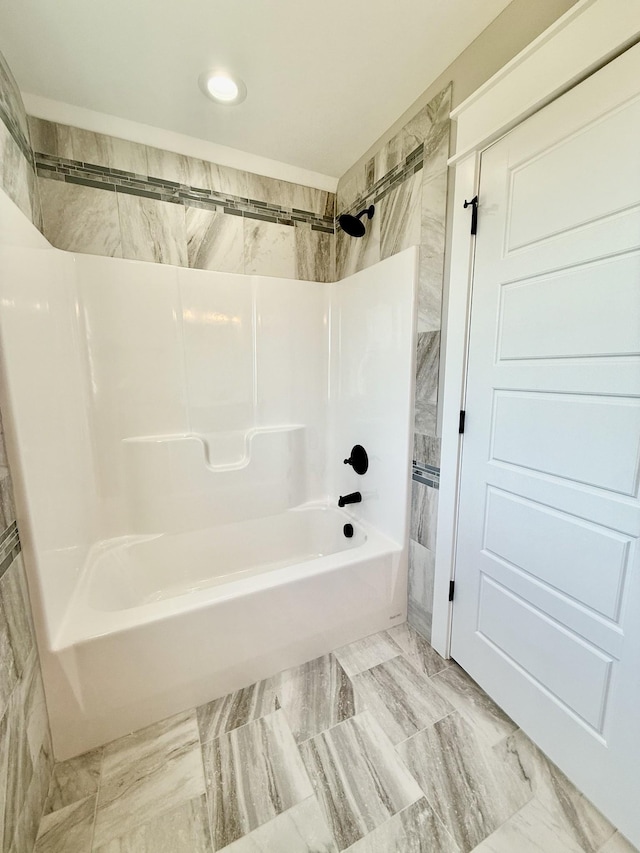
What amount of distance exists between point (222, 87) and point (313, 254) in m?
0.90

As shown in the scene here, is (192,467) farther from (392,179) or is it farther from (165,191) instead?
(392,179)

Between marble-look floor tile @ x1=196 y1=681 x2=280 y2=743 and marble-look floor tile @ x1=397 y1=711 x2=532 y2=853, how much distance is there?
0.53 meters

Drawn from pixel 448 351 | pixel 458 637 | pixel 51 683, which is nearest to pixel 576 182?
pixel 448 351

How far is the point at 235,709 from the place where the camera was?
133 centimetres

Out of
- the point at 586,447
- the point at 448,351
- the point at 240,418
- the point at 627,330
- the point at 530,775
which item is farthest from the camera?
the point at 240,418

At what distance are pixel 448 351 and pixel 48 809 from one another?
6.74 ft

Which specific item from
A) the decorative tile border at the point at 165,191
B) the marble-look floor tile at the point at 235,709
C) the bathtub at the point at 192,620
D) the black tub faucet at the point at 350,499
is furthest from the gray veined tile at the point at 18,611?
the decorative tile border at the point at 165,191

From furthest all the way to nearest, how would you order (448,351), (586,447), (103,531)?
→ (103,531) < (448,351) < (586,447)

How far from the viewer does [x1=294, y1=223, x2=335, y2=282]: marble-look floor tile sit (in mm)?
2129

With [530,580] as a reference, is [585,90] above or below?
above

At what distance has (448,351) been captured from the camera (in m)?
1.41

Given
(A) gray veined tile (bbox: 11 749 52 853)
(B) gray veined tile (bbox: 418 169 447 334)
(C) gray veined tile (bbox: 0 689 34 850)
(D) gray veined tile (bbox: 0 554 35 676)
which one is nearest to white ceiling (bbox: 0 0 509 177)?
(B) gray veined tile (bbox: 418 169 447 334)

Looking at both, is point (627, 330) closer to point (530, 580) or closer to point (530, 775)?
point (530, 580)

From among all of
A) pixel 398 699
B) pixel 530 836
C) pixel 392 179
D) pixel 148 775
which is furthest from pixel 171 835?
pixel 392 179
